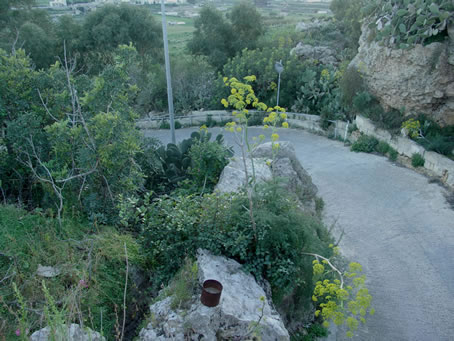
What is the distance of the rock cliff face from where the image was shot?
10.5m

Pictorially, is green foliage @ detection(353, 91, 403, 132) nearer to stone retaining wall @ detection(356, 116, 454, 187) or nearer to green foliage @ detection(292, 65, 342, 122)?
stone retaining wall @ detection(356, 116, 454, 187)

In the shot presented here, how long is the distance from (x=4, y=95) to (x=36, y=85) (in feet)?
1.94

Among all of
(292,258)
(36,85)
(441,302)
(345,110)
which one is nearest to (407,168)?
(345,110)

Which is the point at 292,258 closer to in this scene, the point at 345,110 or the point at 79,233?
the point at 79,233

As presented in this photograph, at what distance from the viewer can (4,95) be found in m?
6.91

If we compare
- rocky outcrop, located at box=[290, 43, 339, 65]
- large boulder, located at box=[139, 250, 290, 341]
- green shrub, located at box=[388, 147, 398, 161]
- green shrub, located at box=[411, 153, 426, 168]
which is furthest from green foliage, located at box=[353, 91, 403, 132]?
large boulder, located at box=[139, 250, 290, 341]

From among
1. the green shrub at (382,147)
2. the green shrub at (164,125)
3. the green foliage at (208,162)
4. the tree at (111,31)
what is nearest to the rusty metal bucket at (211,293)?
the green foliage at (208,162)

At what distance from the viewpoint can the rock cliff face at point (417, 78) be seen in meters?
10.5

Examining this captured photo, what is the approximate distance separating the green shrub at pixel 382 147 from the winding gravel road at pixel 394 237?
0.33 metres

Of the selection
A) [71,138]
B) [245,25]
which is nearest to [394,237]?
[71,138]

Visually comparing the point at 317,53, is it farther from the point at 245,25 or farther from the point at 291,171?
the point at 291,171

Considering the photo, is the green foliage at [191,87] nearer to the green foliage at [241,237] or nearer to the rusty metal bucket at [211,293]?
A: the green foliage at [241,237]

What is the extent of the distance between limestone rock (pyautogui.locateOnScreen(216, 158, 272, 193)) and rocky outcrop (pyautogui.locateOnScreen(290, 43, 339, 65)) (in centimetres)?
1324

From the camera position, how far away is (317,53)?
19328 millimetres
